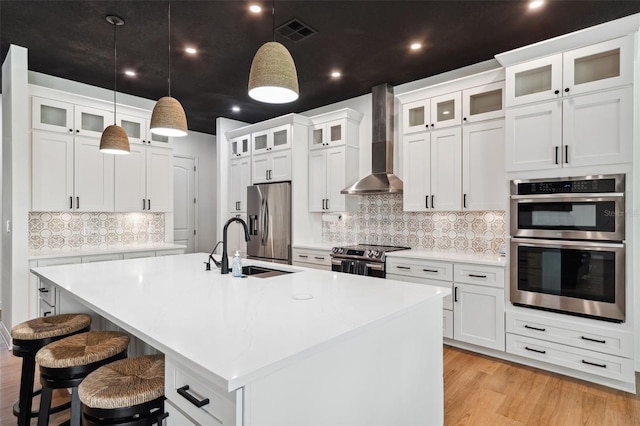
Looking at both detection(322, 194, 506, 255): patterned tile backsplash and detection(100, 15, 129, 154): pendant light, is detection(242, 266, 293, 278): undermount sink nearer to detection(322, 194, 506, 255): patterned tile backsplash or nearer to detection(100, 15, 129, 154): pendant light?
detection(100, 15, 129, 154): pendant light

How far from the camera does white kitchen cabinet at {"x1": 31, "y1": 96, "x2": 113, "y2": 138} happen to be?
378 cm

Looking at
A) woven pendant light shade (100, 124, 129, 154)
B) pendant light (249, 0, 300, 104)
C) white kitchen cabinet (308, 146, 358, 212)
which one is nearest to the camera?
pendant light (249, 0, 300, 104)

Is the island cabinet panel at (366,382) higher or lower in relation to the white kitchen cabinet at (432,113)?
lower

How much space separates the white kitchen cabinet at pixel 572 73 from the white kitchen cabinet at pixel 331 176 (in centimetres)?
200

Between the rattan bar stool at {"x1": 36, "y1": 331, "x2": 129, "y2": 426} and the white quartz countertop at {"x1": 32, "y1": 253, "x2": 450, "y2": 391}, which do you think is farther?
the rattan bar stool at {"x1": 36, "y1": 331, "x2": 129, "y2": 426}

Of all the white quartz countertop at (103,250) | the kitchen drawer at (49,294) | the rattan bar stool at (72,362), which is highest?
the white quartz countertop at (103,250)


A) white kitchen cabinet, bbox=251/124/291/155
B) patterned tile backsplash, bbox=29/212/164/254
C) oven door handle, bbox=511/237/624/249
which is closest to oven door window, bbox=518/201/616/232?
oven door handle, bbox=511/237/624/249

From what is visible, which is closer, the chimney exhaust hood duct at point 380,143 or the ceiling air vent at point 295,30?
the ceiling air vent at point 295,30

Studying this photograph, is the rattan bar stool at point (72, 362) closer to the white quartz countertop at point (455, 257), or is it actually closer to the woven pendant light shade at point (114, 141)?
the woven pendant light shade at point (114, 141)

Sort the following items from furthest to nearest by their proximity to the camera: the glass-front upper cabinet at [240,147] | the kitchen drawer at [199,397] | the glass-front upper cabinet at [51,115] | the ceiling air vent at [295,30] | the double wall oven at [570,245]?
the glass-front upper cabinet at [240,147] < the glass-front upper cabinet at [51,115] < the ceiling air vent at [295,30] < the double wall oven at [570,245] < the kitchen drawer at [199,397]

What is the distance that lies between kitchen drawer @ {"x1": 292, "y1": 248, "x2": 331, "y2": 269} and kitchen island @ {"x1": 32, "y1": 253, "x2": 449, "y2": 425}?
224cm

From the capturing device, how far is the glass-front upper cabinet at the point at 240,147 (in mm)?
5561

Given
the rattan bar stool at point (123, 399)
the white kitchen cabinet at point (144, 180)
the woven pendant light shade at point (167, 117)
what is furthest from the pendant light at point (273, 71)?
the white kitchen cabinet at point (144, 180)

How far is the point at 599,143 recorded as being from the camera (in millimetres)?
2670
